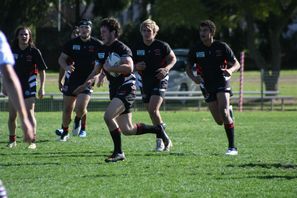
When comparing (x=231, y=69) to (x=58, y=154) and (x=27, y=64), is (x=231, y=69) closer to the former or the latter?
(x=58, y=154)

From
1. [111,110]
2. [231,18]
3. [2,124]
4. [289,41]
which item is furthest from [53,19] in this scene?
[111,110]

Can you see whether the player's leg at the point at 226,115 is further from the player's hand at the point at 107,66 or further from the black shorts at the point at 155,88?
the player's hand at the point at 107,66

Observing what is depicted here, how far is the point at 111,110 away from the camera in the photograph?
10609 millimetres

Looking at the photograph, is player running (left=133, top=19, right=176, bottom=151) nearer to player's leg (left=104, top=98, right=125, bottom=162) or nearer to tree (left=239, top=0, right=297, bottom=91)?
player's leg (left=104, top=98, right=125, bottom=162)

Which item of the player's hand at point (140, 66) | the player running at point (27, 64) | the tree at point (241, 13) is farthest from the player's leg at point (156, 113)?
the tree at point (241, 13)

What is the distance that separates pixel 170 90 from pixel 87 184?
67.4 ft

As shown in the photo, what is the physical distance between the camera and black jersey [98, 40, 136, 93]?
35.1 ft

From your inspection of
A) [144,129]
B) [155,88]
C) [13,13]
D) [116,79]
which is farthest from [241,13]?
[116,79]

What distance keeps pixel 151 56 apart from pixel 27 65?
2.07 metres

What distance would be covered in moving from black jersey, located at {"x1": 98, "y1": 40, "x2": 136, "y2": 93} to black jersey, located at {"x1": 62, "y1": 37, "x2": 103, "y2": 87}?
3.08m

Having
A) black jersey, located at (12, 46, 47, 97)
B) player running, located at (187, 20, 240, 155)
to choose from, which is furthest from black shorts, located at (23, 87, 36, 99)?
player running, located at (187, 20, 240, 155)

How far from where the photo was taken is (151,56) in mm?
12367

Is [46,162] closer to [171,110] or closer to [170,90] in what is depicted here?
[171,110]

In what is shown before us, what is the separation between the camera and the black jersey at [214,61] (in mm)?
12008
